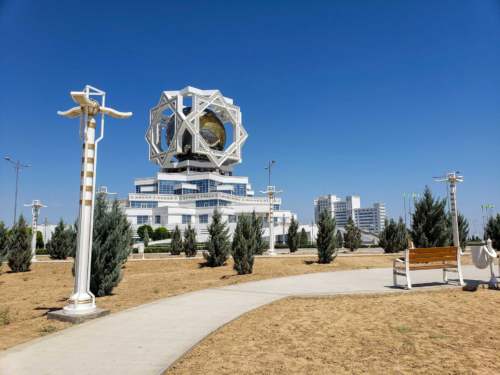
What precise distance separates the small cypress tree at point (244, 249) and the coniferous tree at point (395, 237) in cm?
1599

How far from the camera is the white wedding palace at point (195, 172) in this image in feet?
235

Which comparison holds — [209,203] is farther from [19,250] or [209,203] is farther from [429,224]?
[429,224]

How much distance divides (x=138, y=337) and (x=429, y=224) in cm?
1692

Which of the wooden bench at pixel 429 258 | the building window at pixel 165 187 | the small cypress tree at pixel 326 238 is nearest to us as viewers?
the wooden bench at pixel 429 258

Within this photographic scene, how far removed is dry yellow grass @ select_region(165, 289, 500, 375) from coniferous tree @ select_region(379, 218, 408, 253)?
1947 cm

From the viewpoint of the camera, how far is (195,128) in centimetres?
7981

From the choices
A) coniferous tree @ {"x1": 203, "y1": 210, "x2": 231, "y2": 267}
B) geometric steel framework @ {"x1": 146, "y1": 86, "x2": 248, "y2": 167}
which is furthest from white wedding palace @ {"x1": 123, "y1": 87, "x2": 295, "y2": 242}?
coniferous tree @ {"x1": 203, "y1": 210, "x2": 231, "y2": 267}

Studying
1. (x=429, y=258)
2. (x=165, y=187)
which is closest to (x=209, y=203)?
(x=165, y=187)

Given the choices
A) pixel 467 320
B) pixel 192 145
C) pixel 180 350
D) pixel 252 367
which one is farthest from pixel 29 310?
pixel 192 145

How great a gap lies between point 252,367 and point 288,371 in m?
0.42

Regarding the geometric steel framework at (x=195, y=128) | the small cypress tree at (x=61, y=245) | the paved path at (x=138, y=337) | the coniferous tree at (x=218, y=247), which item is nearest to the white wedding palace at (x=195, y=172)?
the geometric steel framework at (x=195, y=128)

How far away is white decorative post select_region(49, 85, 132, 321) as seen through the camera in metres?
6.76

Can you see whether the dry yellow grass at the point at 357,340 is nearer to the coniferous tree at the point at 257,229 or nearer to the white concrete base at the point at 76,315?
the white concrete base at the point at 76,315

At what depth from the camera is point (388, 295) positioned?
27.5ft
